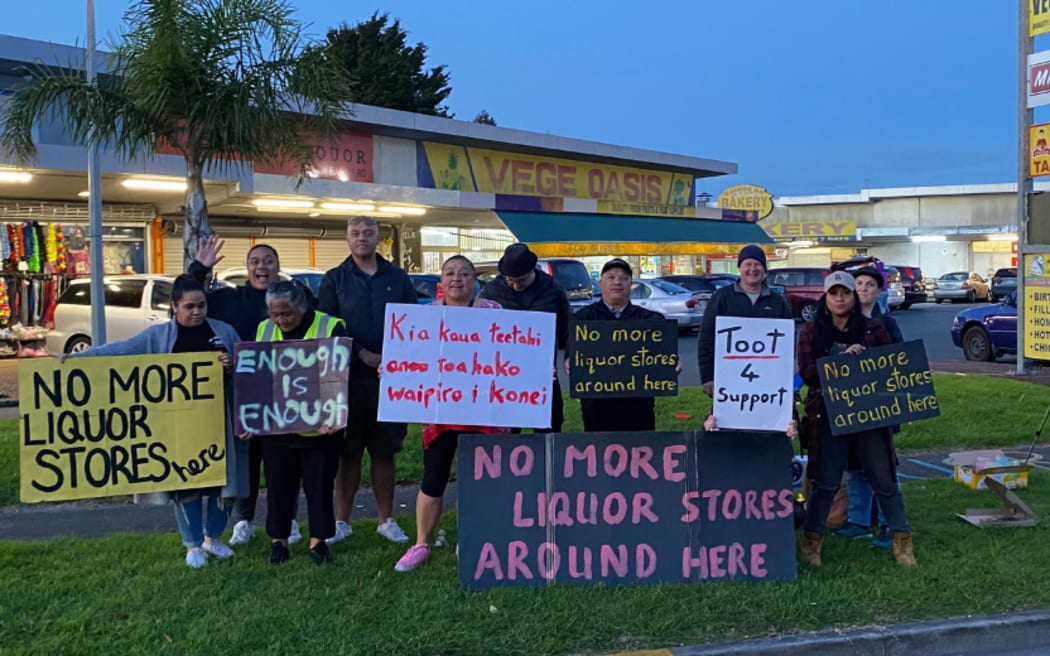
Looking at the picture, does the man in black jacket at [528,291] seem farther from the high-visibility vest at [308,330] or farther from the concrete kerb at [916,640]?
the concrete kerb at [916,640]

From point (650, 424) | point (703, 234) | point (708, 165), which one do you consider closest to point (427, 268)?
point (703, 234)

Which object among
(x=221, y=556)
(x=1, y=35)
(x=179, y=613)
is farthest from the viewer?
(x=1, y=35)

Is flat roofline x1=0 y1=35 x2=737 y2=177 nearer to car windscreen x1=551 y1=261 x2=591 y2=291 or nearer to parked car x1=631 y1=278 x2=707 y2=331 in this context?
car windscreen x1=551 y1=261 x2=591 y2=291

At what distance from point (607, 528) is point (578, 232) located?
2029 cm

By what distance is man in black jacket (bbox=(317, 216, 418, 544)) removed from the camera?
5.42m

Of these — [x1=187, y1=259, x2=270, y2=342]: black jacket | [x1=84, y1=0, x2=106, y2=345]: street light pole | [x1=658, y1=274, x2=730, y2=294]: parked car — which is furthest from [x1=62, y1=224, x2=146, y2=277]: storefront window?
[x1=187, y1=259, x2=270, y2=342]: black jacket

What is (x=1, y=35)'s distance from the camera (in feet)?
50.0

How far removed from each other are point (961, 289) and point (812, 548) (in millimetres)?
36503

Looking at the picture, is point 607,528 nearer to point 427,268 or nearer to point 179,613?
point 179,613

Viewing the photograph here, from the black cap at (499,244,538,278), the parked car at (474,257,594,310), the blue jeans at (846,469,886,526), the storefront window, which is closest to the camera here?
the black cap at (499,244,538,278)

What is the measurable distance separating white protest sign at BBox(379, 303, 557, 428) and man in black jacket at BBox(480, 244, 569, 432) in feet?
1.23

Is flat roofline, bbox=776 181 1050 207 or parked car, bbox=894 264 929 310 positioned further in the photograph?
flat roofline, bbox=776 181 1050 207

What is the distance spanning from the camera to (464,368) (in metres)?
4.91

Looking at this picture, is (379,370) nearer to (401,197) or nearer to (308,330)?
(308,330)
